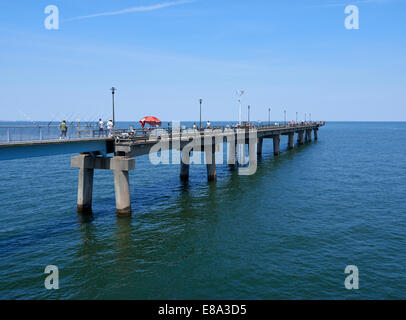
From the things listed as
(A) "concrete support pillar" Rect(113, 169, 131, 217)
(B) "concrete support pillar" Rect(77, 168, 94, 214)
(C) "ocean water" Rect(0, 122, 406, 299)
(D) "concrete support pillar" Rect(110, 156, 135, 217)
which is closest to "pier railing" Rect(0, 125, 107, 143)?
(B) "concrete support pillar" Rect(77, 168, 94, 214)

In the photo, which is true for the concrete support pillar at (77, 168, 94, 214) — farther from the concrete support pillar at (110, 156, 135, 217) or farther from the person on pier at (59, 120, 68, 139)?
the person on pier at (59, 120, 68, 139)

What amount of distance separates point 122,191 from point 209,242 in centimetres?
859

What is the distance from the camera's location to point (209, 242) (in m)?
21.0

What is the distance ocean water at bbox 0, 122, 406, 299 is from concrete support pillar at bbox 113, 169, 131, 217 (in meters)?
0.95

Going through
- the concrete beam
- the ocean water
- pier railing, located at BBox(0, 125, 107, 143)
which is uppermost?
pier railing, located at BBox(0, 125, 107, 143)

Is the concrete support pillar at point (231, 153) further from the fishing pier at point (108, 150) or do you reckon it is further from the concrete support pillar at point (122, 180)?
the concrete support pillar at point (122, 180)

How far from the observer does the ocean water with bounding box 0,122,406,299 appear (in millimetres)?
15523

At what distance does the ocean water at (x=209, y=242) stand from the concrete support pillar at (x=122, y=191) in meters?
0.95

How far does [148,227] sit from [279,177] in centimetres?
2489

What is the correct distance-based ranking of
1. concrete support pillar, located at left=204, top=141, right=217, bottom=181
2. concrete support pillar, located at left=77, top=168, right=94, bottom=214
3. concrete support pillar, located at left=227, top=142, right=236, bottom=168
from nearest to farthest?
concrete support pillar, located at left=77, top=168, right=94, bottom=214 < concrete support pillar, located at left=204, top=141, right=217, bottom=181 < concrete support pillar, located at left=227, top=142, right=236, bottom=168

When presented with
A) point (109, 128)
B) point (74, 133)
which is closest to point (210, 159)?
point (109, 128)

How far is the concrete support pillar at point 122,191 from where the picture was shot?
25.2 metres
